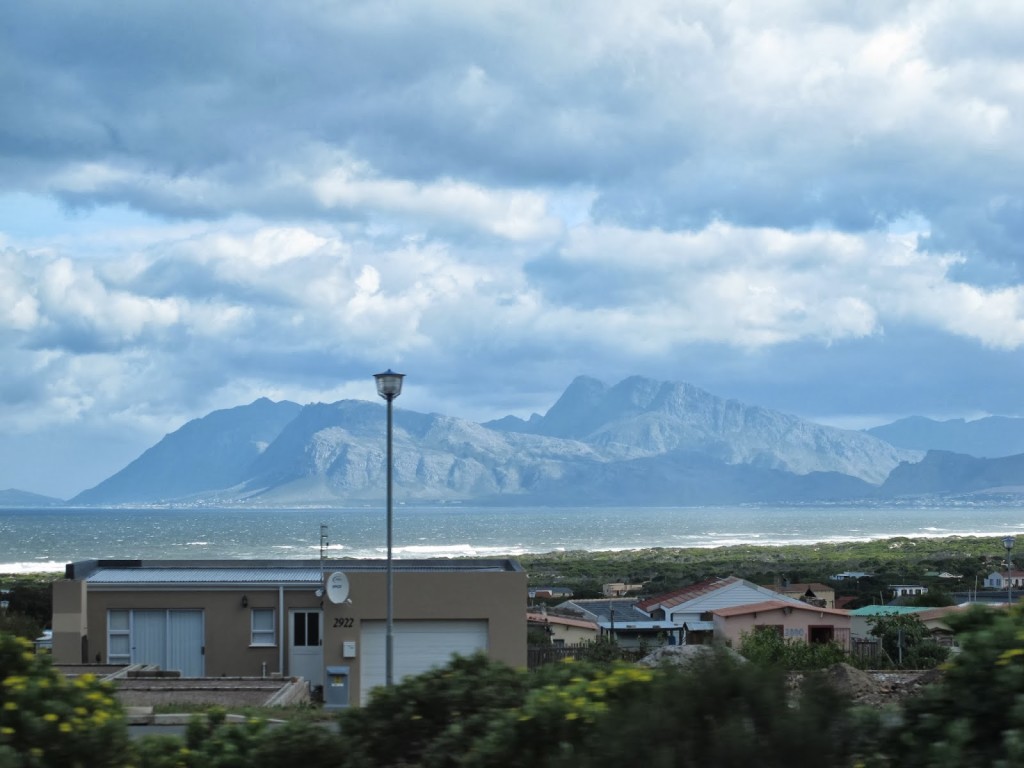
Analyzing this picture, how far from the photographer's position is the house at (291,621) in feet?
91.1

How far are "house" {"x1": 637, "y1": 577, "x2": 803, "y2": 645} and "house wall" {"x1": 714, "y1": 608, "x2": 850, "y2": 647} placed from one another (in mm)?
3836

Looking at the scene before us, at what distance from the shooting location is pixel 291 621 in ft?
95.1

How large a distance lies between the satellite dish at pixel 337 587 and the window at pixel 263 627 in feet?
7.47

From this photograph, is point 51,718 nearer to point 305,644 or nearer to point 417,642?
point 417,642

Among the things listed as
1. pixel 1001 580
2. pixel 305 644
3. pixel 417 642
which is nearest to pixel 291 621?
A: pixel 305 644

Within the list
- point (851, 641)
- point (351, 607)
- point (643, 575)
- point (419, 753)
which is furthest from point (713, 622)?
point (643, 575)

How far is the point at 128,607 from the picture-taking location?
29.1 m

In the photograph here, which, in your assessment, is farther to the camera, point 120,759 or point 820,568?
point 820,568

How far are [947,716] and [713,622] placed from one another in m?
47.1

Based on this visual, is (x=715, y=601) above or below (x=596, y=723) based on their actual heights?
below

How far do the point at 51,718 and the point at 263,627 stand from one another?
2270 centimetres

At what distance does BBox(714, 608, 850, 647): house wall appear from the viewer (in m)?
48.8

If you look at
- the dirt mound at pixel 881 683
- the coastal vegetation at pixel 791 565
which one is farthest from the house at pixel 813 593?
the dirt mound at pixel 881 683

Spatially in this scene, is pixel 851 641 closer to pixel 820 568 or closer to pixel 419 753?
pixel 419 753
